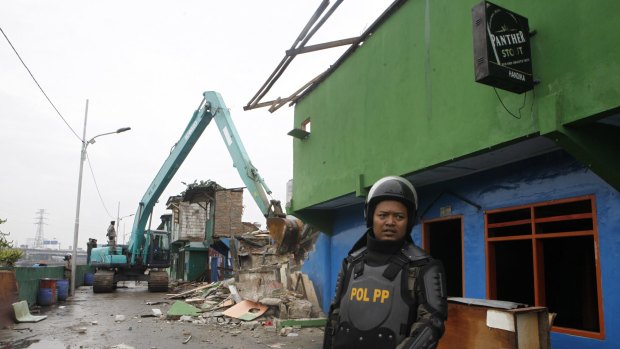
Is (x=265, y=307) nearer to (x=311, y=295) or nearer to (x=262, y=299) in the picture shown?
(x=262, y=299)

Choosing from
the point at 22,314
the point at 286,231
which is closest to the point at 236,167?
the point at 286,231

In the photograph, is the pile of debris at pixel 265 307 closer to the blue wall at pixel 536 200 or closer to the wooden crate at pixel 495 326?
the blue wall at pixel 536 200

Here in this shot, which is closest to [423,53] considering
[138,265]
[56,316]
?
[56,316]

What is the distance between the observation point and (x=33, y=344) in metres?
9.58

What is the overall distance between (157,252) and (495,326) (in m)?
22.3

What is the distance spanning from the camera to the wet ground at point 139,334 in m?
9.70

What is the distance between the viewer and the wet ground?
31.8 feet

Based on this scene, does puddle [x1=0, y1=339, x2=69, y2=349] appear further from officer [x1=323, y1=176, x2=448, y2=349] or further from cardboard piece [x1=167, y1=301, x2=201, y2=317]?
officer [x1=323, y1=176, x2=448, y2=349]

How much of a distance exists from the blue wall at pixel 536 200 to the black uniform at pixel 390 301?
10.4 ft

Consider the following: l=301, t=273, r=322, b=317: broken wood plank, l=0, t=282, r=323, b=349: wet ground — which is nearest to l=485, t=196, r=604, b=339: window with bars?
l=0, t=282, r=323, b=349: wet ground

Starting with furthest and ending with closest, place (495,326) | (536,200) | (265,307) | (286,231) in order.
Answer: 1. (286,231)
2. (265,307)
3. (536,200)
4. (495,326)

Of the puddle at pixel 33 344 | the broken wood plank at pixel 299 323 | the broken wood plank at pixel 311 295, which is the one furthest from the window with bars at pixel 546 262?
the puddle at pixel 33 344

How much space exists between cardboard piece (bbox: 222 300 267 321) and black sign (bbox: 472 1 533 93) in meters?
9.74

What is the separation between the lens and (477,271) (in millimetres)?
7340
